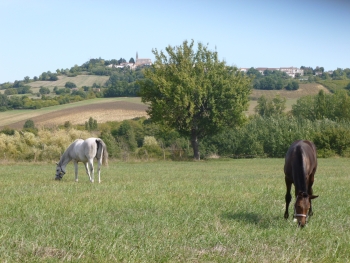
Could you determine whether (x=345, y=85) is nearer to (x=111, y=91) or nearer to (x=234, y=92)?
(x=111, y=91)

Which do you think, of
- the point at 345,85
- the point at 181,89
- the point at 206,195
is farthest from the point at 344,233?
the point at 345,85

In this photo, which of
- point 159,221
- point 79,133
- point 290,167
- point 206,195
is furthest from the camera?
point 79,133

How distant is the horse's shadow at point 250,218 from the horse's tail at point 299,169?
2.87ft

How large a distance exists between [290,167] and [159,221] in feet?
9.96

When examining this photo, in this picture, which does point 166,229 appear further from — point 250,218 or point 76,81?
point 76,81

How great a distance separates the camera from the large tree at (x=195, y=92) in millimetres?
52219

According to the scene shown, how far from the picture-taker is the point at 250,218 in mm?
10195

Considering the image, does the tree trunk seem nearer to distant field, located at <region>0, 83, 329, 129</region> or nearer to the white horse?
the white horse

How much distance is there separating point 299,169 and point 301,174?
16cm

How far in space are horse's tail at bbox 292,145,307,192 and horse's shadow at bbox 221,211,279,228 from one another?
0.87 metres

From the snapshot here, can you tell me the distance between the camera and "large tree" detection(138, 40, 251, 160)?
52219 mm

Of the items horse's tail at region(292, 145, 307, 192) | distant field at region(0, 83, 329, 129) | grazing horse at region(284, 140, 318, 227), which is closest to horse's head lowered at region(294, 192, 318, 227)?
grazing horse at region(284, 140, 318, 227)

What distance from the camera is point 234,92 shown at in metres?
52.3

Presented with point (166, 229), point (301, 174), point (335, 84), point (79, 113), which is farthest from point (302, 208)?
point (335, 84)
